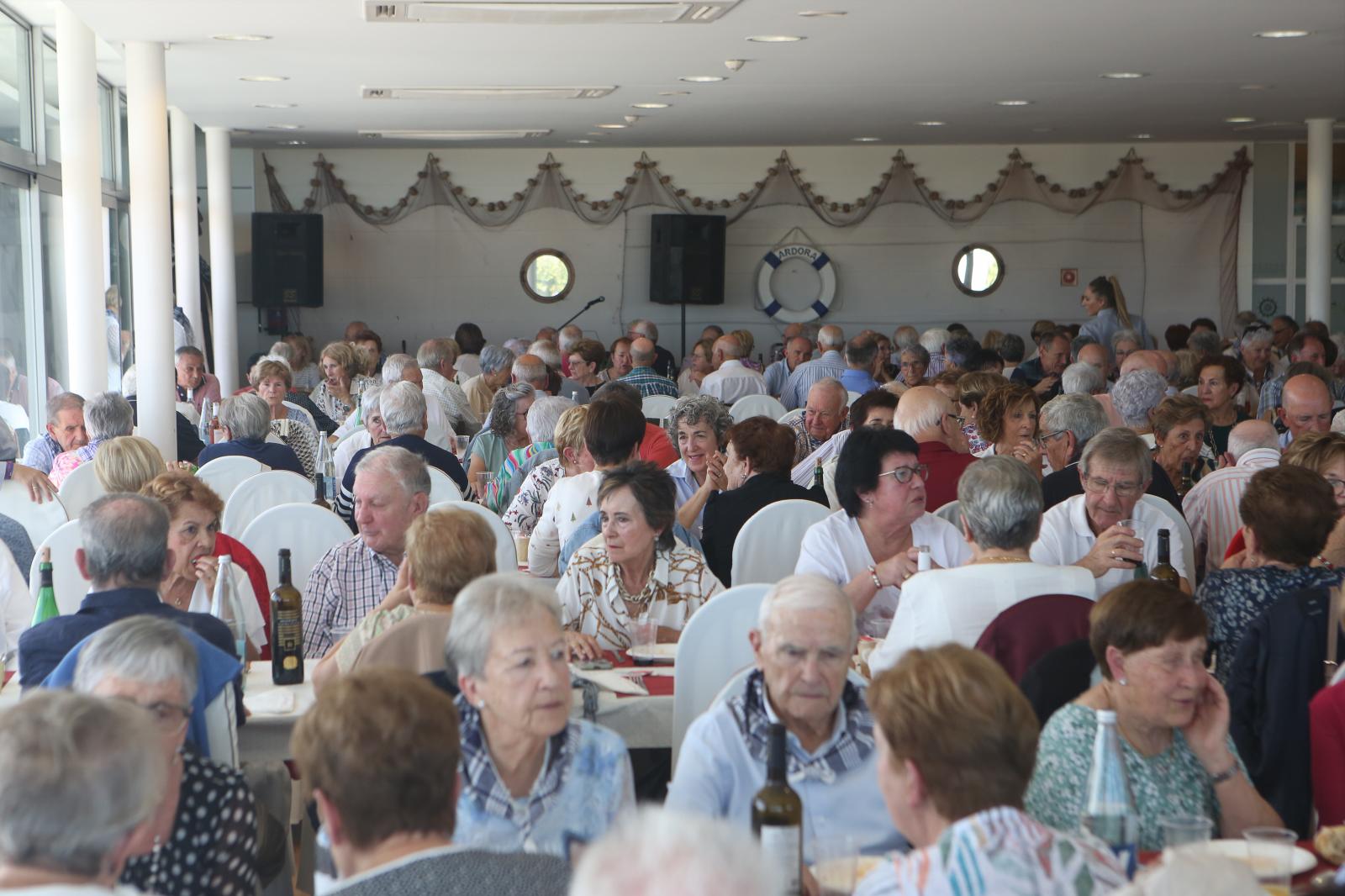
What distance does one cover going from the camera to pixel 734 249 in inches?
687

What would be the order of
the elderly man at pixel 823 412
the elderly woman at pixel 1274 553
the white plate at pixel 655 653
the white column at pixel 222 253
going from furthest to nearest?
the white column at pixel 222 253 < the elderly man at pixel 823 412 < the white plate at pixel 655 653 < the elderly woman at pixel 1274 553

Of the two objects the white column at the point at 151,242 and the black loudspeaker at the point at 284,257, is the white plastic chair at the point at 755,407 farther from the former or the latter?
the black loudspeaker at the point at 284,257

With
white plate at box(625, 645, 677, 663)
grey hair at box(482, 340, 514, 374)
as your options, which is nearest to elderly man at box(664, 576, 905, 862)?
white plate at box(625, 645, 677, 663)

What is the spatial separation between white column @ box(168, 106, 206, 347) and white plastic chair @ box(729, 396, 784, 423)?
4990mm

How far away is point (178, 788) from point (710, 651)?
170 centimetres

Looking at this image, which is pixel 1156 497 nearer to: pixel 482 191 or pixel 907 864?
pixel 907 864

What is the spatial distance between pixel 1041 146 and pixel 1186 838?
15.3 metres

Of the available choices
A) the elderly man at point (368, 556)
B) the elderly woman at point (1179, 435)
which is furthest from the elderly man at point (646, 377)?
the elderly man at point (368, 556)

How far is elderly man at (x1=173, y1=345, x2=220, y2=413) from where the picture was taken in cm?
1084

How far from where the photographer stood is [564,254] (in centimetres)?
1747

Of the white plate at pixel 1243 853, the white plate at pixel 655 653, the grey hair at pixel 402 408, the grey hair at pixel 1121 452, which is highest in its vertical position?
the grey hair at pixel 402 408

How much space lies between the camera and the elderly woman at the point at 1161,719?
299 cm

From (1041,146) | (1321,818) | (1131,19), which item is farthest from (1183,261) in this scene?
(1321,818)

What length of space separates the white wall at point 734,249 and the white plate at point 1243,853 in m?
14.7
